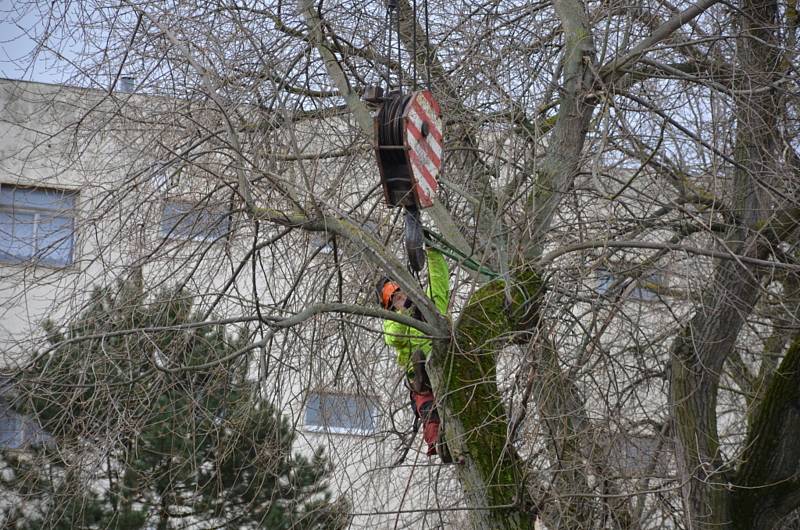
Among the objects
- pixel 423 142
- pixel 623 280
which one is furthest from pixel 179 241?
pixel 623 280

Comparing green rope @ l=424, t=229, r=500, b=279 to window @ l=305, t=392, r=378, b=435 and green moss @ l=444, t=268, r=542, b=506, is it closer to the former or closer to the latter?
green moss @ l=444, t=268, r=542, b=506

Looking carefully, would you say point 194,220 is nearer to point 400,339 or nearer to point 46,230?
point 46,230

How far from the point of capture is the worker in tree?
6.66 metres

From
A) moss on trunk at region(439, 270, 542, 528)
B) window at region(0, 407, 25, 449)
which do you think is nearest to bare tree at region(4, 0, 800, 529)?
moss on trunk at region(439, 270, 542, 528)

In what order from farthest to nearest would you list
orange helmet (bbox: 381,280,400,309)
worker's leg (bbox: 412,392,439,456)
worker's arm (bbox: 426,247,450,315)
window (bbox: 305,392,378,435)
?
window (bbox: 305,392,378,435) < worker's leg (bbox: 412,392,439,456) < orange helmet (bbox: 381,280,400,309) < worker's arm (bbox: 426,247,450,315)

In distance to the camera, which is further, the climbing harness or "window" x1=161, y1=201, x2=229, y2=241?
"window" x1=161, y1=201, x2=229, y2=241

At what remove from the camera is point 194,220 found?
7762 millimetres

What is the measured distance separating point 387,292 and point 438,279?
16.1 inches

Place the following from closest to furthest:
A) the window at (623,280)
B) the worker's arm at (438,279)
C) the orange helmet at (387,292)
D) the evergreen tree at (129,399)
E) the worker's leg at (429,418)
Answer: the evergreen tree at (129,399) → the worker's arm at (438,279) → the orange helmet at (387,292) → the worker's leg at (429,418) → the window at (623,280)

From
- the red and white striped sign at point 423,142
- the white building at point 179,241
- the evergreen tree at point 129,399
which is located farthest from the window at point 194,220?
the red and white striped sign at point 423,142

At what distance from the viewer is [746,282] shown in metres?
8.07

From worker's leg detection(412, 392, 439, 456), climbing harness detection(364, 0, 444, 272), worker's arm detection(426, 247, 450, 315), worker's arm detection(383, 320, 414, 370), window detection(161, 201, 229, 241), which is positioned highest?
window detection(161, 201, 229, 241)

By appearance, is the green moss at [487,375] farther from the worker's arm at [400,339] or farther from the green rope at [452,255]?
the worker's arm at [400,339]

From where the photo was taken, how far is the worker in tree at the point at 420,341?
6660 mm
